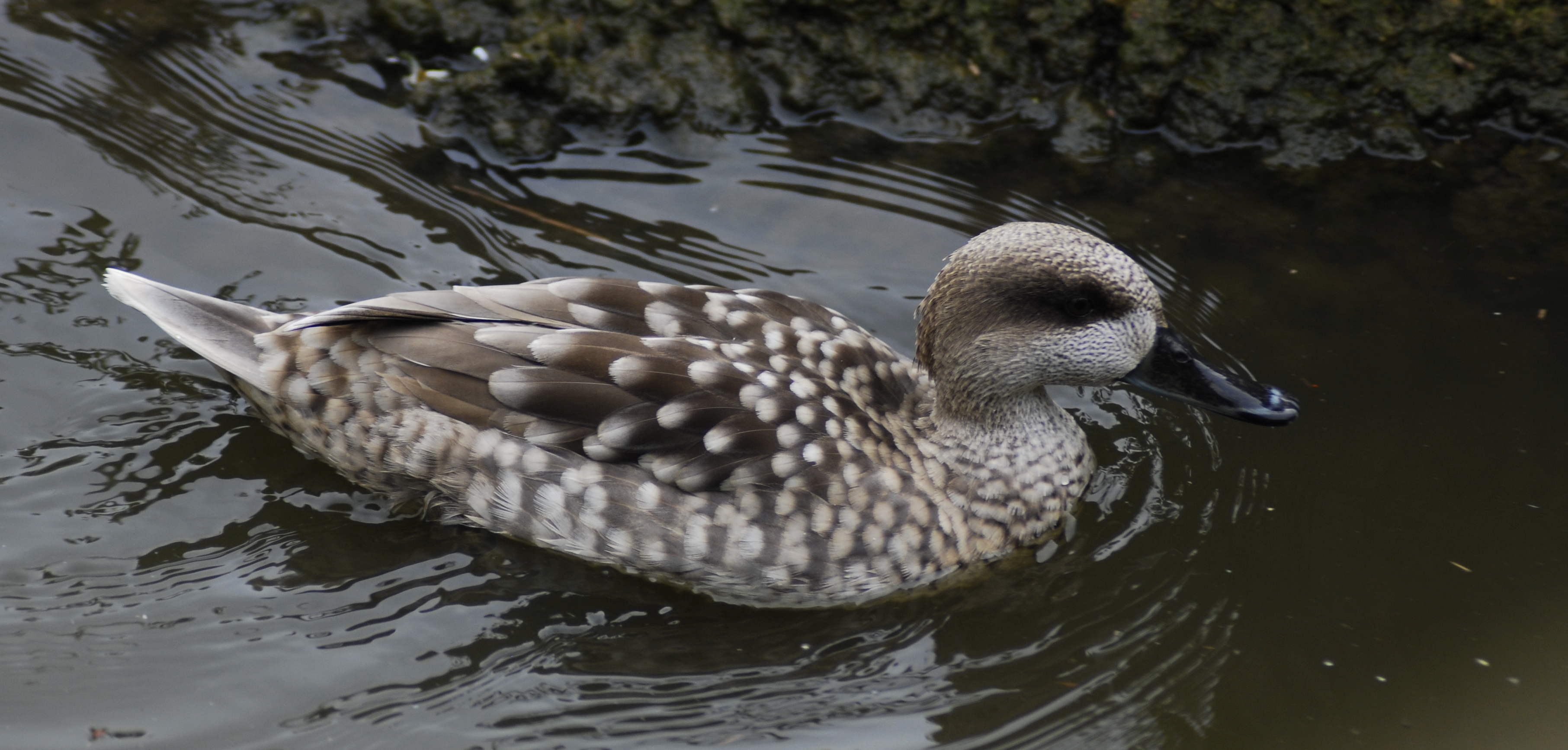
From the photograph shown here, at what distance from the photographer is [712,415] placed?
175 inches

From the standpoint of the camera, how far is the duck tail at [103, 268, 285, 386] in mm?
4750

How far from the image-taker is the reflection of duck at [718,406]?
175 inches

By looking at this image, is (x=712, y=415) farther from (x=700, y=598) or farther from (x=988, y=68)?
(x=988, y=68)

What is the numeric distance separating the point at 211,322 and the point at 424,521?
1095 mm

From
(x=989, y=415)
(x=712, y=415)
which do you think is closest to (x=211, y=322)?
(x=712, y=415)

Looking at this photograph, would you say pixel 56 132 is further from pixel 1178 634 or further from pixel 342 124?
pixel 1178 634

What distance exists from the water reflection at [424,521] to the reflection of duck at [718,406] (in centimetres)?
22

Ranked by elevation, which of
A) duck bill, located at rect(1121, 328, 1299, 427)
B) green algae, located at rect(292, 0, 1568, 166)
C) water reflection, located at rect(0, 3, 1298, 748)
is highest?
green algae, located at rect(292, 0, 1568, 166)

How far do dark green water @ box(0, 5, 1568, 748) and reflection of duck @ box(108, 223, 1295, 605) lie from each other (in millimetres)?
218

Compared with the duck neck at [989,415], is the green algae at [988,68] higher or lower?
higher

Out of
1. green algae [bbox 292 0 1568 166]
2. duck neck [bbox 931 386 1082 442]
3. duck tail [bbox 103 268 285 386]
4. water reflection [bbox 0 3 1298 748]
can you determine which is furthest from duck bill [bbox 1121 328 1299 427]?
duck tail [bbox 103 268 285 386]

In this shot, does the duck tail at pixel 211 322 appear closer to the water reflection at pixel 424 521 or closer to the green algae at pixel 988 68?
the water reflection at pixel 424 521

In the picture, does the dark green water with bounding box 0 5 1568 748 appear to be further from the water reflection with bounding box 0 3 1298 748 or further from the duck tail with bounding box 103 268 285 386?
the duck tail with bounding box 103 268 285 386

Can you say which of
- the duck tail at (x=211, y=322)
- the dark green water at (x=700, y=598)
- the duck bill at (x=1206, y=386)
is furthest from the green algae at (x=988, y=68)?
the duck bill at (x=1206, y=386)
